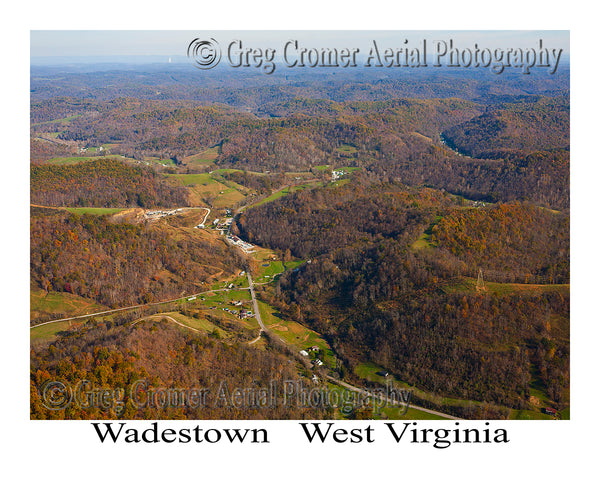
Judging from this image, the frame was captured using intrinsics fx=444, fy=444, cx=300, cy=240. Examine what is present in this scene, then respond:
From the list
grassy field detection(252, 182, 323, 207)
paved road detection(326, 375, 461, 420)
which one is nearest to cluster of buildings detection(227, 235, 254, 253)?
grassy field detection(252, 182, 323, 207)

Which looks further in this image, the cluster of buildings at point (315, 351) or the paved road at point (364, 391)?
the cluster of buildings at point (315, 351)

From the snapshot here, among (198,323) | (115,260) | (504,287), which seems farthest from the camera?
(115,260)

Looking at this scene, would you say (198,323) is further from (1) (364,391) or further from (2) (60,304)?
(2) (60,304)

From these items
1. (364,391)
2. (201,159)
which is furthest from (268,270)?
(201,159)

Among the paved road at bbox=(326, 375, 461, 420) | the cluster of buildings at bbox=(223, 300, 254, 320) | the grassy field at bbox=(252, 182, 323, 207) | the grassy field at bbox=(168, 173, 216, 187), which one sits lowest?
the paved road at bbox=(326, 375, 461, 420)

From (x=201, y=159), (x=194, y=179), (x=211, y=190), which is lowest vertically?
(x=211, y=190)

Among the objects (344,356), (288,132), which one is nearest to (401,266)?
(344,356)

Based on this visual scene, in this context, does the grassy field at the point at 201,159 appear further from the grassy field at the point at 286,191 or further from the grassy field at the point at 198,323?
the grassy field at the point at 198,323
